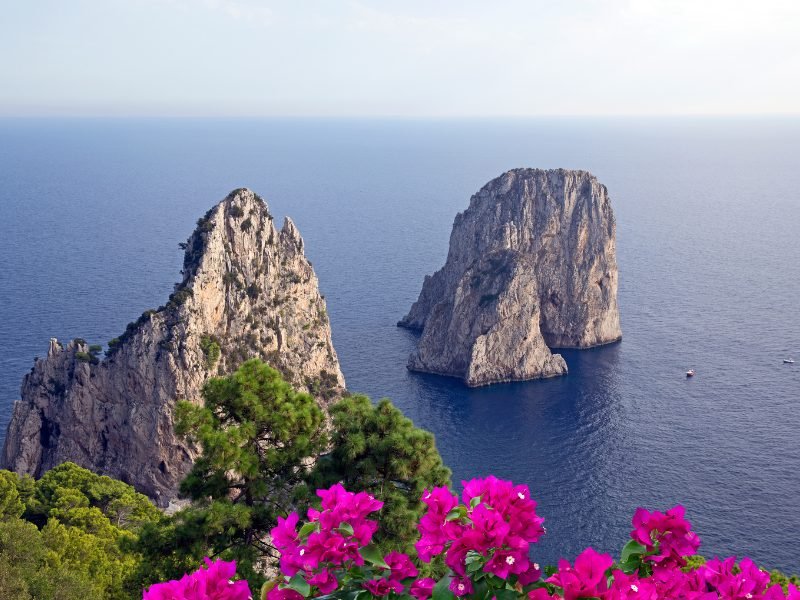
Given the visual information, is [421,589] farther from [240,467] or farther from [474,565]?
[240,467]

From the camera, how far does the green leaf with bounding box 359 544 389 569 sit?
843cm

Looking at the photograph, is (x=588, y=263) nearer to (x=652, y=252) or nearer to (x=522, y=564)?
(x=652, y=252)

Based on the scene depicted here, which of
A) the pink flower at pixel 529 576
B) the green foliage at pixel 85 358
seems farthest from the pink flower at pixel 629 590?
the green foliage at pixel 85 358

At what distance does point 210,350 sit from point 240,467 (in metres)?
46.3

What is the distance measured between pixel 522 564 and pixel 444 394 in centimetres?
9184

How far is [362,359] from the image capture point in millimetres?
105750

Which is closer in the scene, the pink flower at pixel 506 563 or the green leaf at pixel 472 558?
the pink flower at pixel 506 563

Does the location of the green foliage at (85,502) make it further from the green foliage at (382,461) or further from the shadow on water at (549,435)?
the shadow on water at (549,435)

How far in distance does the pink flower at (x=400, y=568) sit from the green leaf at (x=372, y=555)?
0.47 feet

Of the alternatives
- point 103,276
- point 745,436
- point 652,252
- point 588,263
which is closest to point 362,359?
point 588,263

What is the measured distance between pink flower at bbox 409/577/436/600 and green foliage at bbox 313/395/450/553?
15.7 meters

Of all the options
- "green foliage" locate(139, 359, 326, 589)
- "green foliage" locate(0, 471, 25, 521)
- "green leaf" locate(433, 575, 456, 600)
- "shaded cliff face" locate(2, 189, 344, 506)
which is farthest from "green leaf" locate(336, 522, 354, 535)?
"shaded cliff face" locate(2, 189, 344, 506)

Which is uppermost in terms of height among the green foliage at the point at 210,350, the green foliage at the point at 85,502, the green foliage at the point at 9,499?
the green foliage at the point at 210,350

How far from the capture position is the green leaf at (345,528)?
27.8ft
